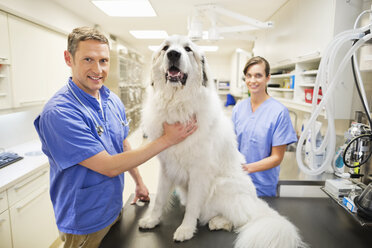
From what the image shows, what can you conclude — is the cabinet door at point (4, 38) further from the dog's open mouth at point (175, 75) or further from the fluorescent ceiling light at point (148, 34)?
the fluorescent ceiling light at point (148, 34)

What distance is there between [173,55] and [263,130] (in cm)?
95

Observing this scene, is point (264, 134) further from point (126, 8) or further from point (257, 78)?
point (126, 8)

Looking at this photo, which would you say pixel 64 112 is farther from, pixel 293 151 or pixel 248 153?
pixel 293 151

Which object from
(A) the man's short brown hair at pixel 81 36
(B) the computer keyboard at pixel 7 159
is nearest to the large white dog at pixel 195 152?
(A) the man's short brown hair at pixel 81 36

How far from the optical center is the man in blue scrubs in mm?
995

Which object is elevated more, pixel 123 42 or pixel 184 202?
pixel 123 42

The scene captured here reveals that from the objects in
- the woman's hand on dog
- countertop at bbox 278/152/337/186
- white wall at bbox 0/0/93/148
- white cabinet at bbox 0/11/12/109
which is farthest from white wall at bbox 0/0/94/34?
countertop at bbox 278/152/337/186

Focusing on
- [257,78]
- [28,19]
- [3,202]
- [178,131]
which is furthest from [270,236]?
[28,19]

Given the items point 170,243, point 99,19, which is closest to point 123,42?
point 99,19

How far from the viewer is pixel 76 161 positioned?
39.1 inches

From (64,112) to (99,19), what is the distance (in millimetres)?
3828

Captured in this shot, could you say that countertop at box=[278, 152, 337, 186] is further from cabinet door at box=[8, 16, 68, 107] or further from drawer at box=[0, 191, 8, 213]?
cabinet door at box=[8, 16, 68, 107]

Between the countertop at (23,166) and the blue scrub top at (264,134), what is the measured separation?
189 cm

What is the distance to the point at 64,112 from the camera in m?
1.00
